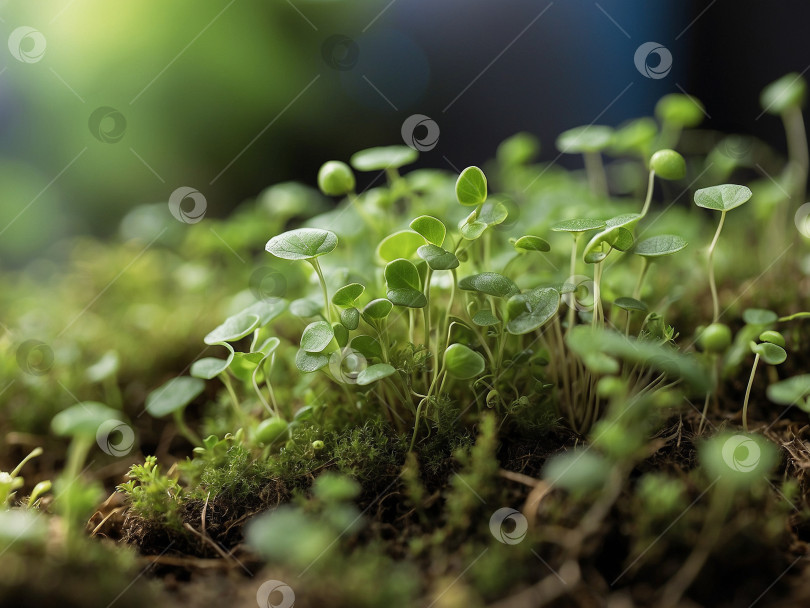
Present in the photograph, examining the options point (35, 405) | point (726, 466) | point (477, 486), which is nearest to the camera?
point (726, 466)

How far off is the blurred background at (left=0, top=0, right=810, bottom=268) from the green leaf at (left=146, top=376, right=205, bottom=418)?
1.30 meters

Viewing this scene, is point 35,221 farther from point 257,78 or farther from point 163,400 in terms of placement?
point 163,400

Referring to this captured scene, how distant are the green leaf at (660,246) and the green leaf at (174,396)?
0.73 meters

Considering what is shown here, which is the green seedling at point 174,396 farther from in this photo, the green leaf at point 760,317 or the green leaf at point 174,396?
the green leaf at point 760,317

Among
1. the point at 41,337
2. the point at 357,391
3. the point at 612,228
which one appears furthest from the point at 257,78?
the point at 612,228

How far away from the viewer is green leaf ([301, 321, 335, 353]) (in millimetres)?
802

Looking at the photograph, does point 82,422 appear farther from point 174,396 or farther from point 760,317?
point 760,317

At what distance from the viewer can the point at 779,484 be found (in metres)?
0.77

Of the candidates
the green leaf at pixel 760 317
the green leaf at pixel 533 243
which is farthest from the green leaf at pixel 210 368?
the green leaf at pixel 760 317

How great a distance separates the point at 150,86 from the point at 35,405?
4.73 feet

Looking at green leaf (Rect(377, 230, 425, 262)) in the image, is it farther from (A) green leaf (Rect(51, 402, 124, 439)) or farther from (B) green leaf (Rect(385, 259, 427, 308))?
(A) green leaf (Rect(51, 402, 124, 439))

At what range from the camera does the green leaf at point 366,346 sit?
0.87 m

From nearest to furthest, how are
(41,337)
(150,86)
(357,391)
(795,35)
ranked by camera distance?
1. (357,391)
2. (41,337)
3. (795,35)
4. (150,86)

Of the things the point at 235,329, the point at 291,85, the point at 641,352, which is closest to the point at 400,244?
the point at 235,329
